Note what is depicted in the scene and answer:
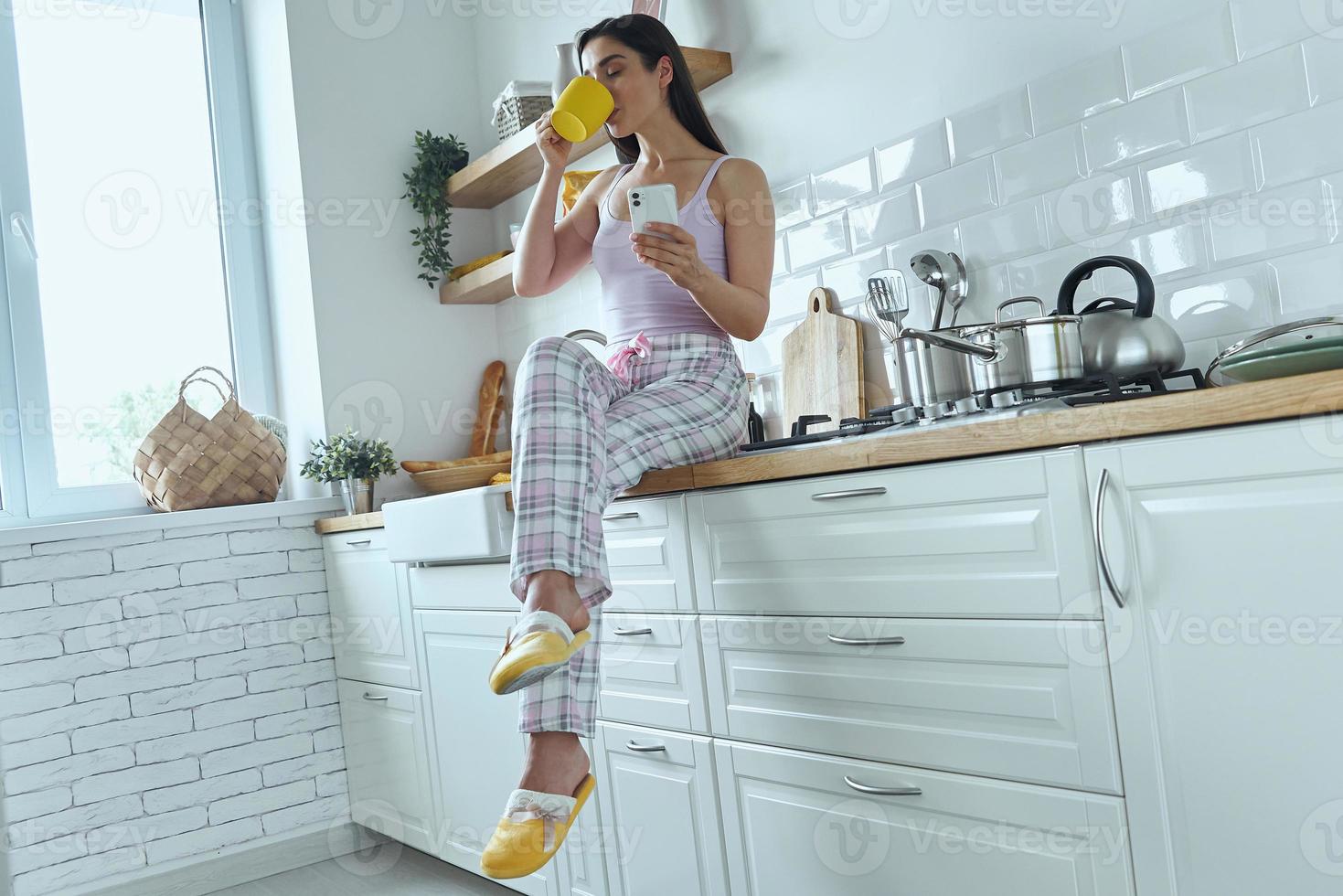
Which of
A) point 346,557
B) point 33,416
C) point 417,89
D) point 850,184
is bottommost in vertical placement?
point 346,557

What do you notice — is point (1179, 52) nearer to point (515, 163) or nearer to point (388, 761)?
point (515, 163)

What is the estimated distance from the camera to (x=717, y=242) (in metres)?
2.00

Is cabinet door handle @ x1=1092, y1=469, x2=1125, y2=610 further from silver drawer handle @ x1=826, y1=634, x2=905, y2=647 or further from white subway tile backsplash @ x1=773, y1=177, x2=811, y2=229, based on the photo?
white subway tile backsplash @ x1=773, y1=177, x2=811, y2=229

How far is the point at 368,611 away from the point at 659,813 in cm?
124

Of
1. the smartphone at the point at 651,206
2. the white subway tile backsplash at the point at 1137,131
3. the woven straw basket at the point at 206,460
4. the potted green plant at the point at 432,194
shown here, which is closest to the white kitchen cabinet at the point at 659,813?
the smartphone at the point at 651,206

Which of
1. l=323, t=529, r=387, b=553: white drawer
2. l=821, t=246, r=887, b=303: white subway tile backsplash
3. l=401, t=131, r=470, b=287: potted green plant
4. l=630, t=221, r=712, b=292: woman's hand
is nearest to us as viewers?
l=630, t=221, r=712, b=292: woman's hand

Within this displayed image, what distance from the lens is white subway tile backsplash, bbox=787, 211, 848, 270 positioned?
223 centimetres

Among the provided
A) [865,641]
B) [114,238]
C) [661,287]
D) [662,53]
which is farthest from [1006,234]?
[114,238]

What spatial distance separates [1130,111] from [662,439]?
91 cm

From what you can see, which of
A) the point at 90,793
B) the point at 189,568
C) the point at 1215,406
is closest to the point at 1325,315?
the point at 1215,406

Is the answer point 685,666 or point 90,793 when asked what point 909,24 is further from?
point 90,793

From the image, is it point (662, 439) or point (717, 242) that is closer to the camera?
point (662, 439)

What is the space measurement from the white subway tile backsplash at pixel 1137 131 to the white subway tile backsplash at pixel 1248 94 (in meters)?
0.02

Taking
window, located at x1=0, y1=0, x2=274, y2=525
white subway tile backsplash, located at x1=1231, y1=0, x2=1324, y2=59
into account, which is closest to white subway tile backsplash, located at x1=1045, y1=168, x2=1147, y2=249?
white subway tile backsplash, located at x1=1231, y1=0, x2=1324, y2=59
